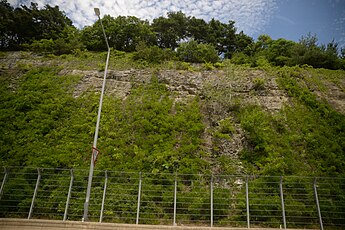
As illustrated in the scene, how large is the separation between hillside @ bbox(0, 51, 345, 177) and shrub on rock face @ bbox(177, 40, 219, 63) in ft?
6.97

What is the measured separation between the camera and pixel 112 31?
29047 millimetres

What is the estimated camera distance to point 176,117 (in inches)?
663

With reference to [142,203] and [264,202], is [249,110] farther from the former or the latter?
[142,203]

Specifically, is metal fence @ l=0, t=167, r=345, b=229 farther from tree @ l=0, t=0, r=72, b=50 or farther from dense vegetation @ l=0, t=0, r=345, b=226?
tree @ l=0, t=0, r=72, b=50

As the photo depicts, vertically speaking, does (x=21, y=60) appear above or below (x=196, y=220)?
above

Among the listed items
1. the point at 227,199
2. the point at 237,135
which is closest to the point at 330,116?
the point at 237,135

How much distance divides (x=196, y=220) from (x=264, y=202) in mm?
3265

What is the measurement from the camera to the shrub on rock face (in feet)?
81.9

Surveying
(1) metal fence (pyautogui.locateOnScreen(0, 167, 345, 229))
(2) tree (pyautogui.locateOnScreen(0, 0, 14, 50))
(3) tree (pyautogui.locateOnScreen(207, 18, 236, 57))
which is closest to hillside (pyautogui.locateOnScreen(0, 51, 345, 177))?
(1) metal fence (pyautogui.locateOnScreen(0, 167, 345, 229))

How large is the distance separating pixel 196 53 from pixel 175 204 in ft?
60.8

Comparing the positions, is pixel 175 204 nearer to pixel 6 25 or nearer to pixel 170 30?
pixel 170 30

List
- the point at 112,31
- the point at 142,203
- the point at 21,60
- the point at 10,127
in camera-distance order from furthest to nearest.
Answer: the point at 112,31
the point at 21,60
the point at 10,127
the point at 142,203

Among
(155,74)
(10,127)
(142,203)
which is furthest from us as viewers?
(155,74)

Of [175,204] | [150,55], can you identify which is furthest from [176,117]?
[150,55]
